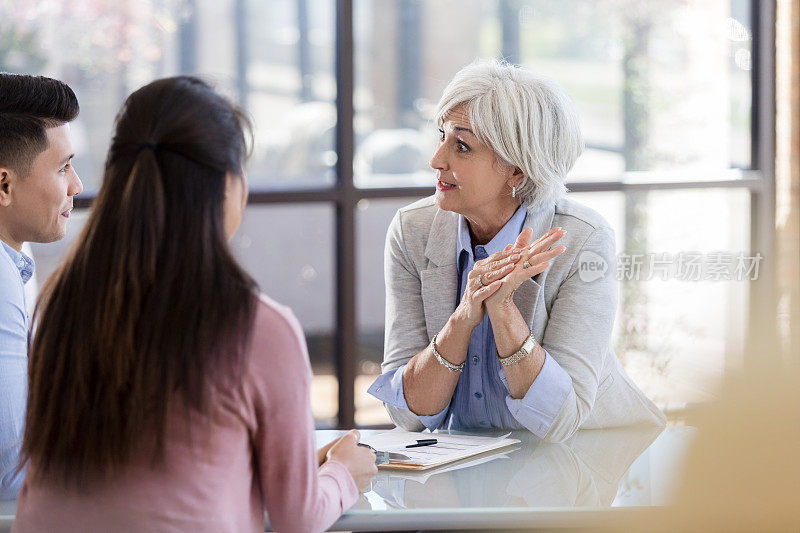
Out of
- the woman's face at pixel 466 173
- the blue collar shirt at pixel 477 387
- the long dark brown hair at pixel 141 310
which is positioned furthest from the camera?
the woman's face at pixel 466 173

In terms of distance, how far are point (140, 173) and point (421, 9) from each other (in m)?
3.09

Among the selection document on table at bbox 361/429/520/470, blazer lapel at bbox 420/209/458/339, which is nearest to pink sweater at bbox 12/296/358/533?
document on table at bbox 361/429/520/470

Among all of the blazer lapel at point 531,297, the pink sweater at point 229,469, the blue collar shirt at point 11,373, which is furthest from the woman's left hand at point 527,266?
the blue collar shirt at point 11,373

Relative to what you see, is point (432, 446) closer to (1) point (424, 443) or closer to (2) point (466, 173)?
(1) point (424, 443)

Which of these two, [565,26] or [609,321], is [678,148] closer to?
[565,26]

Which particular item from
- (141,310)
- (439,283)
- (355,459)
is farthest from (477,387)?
(141,310)

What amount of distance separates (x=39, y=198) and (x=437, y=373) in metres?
0.89

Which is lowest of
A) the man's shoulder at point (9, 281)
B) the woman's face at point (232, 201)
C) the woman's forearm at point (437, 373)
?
the woman's forearm at point (437, 373)

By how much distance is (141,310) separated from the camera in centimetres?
115

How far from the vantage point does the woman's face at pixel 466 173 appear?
210 cm

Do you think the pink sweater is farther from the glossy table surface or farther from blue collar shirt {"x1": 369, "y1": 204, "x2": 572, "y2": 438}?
blue collar shirt {"x1": 369, "y1": 204, "x2": 572, "y2": 438}

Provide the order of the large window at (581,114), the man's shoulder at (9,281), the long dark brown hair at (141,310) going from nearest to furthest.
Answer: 1. the long dark brown hair at (141,310)
2. the man's shoulder at (9,281)
3. the large window at (581,114)

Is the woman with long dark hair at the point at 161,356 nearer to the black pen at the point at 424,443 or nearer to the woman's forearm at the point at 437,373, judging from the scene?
the black pen at the point at 424,443

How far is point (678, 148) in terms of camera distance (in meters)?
4.10
